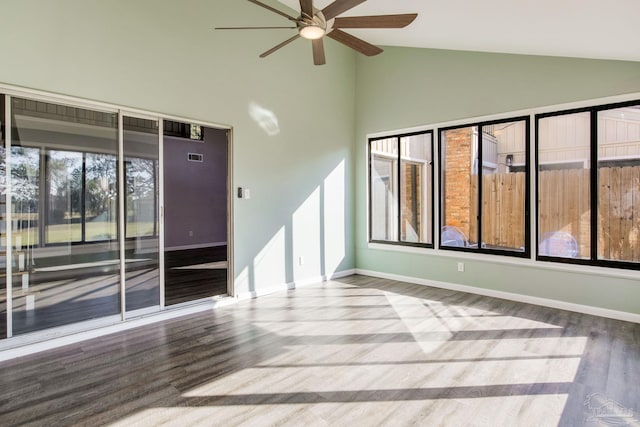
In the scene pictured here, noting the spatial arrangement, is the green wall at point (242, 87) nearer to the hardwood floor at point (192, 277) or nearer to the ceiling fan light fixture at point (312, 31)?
the hardwood floor at point (192, 277)

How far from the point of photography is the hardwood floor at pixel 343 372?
7.21ft

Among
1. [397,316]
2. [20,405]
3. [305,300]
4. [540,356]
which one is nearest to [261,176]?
[305,300]

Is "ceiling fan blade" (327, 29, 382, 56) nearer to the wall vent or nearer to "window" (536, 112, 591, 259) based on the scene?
"window" (536, 112, 591, 259)

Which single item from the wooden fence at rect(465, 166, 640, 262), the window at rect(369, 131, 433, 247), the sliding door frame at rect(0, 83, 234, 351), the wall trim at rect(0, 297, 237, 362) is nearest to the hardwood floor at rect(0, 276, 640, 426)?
the wall trim at rect(0, 297, 237, 362)

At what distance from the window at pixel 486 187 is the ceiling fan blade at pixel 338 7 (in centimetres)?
304

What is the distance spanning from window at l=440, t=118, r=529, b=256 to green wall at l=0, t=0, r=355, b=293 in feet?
5.86

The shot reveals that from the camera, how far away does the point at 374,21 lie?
9.11 ft

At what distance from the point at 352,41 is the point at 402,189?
313cm

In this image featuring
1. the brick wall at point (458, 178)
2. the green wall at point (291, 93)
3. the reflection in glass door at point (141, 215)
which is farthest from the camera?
the brick wall at point (458, 178)

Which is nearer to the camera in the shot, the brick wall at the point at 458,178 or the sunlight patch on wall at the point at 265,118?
the sunlight patch on wall at the point at 265,118

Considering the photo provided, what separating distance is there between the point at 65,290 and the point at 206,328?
1.64m

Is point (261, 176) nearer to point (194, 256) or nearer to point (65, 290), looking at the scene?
point (65, 290)

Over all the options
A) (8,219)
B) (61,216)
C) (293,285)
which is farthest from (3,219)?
(293,285)

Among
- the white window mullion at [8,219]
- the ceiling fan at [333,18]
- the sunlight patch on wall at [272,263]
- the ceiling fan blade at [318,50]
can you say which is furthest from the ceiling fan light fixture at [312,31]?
the sunlight patch on wall at [272,263]
